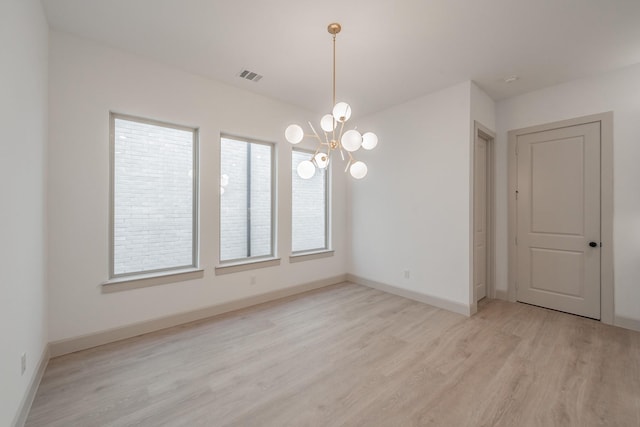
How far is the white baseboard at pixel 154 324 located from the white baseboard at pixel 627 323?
402 cm

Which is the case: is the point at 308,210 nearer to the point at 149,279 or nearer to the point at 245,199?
the point at 245,199

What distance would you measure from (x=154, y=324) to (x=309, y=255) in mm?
2354

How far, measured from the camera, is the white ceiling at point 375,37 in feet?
7.41

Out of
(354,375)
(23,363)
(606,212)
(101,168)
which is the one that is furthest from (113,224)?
(606,212)

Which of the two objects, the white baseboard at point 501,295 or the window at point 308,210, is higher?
the window at point 308,210

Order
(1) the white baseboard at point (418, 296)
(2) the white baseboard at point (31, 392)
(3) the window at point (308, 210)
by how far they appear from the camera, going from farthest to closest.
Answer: (3) the window at point (308, 210) → (1) the white baseboard at point (418, 296) → (2) the white baseboard at point (31, 392)

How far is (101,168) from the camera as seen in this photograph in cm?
274

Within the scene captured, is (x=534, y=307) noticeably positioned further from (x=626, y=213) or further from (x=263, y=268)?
(x=263, y=268)

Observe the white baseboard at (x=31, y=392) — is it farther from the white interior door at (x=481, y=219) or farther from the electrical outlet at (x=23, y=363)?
the white interior door at (x=481, y=219)

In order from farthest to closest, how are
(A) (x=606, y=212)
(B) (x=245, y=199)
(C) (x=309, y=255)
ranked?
(C) (x=309, y=255)
(B) (x=245, y=199)
(A) (x=606, y=212)

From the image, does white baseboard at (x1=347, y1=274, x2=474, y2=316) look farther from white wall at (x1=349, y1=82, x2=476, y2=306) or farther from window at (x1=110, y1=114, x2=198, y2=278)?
window at (x1=110, y1=114, x2=198, y2=278)

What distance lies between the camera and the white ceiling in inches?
89.0

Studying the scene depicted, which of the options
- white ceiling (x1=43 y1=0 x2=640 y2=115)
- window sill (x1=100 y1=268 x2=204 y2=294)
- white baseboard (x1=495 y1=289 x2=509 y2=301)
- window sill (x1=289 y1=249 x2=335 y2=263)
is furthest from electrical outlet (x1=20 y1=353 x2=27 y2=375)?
white baseboard (x1=495 y1=289 x2=509 y2=301)

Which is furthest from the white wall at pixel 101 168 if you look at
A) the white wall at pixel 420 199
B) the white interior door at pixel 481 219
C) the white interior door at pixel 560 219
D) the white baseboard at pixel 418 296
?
the white interior door at pixel 560 219
